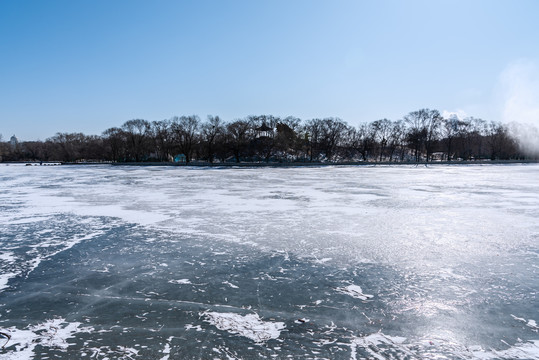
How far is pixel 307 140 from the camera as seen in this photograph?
70750 millimetres

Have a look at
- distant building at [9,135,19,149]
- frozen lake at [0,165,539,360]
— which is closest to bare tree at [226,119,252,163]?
frozen lake at [0,165,539,360]

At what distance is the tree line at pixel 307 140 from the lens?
219 ft

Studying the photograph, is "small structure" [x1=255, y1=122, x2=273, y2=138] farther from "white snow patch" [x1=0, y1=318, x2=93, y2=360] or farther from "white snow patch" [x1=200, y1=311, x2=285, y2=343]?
"white snow patch" [x1=0, y1=318, x2=93, y2=360]

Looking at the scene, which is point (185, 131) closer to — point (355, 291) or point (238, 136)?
point (238, 136)

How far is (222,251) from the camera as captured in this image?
22.0ft

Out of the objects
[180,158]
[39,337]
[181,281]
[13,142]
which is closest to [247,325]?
[181,281]

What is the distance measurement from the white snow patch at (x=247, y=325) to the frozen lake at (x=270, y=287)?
21 millimetres

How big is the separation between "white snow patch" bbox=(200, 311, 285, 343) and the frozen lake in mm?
21

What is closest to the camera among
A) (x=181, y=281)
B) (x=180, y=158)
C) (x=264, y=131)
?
(x=181, y=281)

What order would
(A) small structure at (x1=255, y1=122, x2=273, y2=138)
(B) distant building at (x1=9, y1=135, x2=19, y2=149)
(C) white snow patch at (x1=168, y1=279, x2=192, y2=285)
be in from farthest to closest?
(B) distant building at (x1=9, y1=135, x2=19, y2=149) < (A) small structure at (x1=255, y1=122, x2=273, y2=138) < (C) white snow patch at (x1=168, y1=279, x2=192, y2=285)

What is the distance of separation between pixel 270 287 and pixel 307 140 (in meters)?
67.0

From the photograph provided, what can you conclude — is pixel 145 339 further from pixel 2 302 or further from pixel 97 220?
pixel 97 220

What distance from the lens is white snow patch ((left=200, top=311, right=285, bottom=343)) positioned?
365 centimetres

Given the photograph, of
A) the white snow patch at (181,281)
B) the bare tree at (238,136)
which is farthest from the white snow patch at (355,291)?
the bare tree at (238,136)
